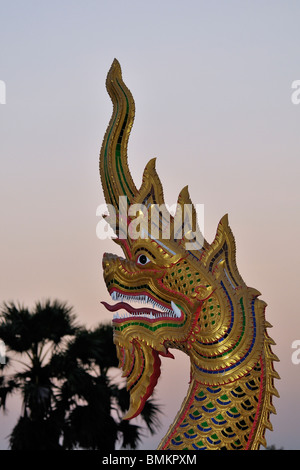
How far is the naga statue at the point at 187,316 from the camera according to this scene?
705 centimetres

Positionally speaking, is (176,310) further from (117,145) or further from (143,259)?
(117,145)

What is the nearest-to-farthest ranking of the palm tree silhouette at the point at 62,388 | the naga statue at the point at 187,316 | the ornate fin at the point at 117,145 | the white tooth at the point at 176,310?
the naga statue at the point at 187,316 < the white tooth at the point at 176,310 < the ornate fin at the point at 117,145 < the palm tree silhouette at the point at 62,388

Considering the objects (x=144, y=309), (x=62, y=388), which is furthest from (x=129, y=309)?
(x=62, y=388)

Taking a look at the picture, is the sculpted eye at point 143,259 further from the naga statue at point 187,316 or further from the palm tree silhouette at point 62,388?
the palm tree silhouette at point 62,388

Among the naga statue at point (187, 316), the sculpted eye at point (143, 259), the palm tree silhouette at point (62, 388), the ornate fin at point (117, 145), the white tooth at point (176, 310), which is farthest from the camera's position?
the palm tree silhouette at point (62, 388)

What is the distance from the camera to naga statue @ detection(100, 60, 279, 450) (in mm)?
7051

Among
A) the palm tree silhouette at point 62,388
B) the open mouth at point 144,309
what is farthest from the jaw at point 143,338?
the palm tree silhouette at point 62,388

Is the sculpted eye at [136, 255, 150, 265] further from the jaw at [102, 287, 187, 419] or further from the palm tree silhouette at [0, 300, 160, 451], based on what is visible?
the palm tree silhouette at [0, 300, 160, 451]

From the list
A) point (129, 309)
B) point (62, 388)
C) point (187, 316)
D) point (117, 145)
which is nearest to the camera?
point (187, 316)

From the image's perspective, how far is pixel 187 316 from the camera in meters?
7.21

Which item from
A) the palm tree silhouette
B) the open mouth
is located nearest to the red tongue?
the open mouth

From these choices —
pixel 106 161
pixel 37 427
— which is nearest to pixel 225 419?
pixel 106 161

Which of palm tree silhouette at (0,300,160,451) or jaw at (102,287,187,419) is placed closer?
jaw at (102,287,187,419)

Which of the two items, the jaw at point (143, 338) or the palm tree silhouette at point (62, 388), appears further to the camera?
the palm tree silhouette at point (62, 388)
